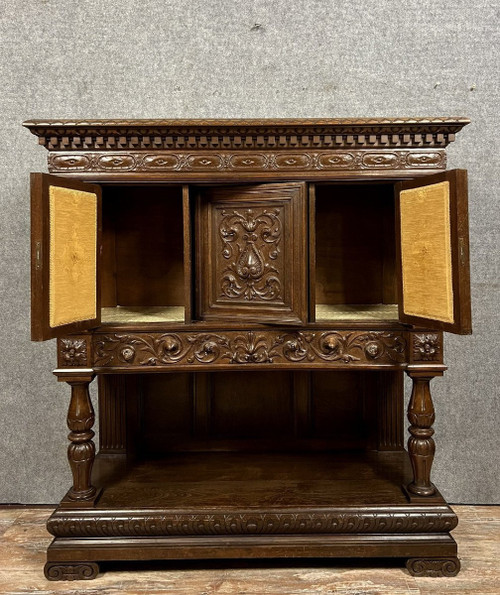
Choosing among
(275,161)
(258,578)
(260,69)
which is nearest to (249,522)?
(258,578)

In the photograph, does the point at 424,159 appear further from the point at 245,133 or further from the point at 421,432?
the point at 421,432

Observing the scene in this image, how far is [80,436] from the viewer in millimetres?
1845

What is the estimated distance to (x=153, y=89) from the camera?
2.46 metres

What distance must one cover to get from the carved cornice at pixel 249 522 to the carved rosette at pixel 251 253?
0.75m

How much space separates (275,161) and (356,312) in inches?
26.7

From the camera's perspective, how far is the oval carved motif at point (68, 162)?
1826 mm

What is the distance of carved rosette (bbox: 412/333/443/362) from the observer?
1.84 m

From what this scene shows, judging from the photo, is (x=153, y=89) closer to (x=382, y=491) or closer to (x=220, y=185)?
(x=220, y=185)

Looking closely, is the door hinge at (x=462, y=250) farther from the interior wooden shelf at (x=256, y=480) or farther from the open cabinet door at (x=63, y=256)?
the open cabinet door at (x=63, y=256)

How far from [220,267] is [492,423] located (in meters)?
1.51

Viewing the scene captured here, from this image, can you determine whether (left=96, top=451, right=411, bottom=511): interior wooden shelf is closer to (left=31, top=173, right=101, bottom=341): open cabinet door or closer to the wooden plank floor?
the wooden plank floor

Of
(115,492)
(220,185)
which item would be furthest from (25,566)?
(220,185)

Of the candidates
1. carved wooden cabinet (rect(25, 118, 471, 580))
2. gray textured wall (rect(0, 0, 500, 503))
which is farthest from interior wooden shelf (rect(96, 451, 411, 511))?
gray textured wall (rect(0, 0, 500, 503))

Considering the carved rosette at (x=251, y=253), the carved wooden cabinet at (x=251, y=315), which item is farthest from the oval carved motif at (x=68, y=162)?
the carved rosette at (x=251, y=253)
